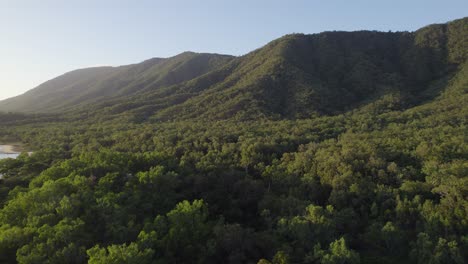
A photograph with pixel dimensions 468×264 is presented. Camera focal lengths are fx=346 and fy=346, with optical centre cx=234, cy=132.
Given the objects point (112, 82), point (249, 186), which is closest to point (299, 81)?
point (249, 186)

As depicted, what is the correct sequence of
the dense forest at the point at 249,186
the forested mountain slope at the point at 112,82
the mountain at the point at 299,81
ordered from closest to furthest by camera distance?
1. the dense forest at the point at 249,186
2. the mountain at the point at 299,81
3. the forested mountain slope at the point at 112,82

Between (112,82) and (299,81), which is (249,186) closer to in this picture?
(299,81)

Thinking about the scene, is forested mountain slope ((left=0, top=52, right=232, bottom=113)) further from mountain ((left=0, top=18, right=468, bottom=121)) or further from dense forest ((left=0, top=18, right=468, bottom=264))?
dense forest ((left=0, top=18, right=468, bottom=264))

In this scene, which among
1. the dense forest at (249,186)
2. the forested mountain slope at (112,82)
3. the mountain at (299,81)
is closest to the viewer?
the dense forest at (249,186)

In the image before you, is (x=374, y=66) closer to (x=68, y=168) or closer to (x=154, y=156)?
(x=154, y=156)

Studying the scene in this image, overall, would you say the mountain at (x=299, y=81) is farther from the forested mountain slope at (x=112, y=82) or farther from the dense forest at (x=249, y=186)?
the dense forest at (x=249, y=186)

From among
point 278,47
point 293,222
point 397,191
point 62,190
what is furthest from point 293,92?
point 62,190

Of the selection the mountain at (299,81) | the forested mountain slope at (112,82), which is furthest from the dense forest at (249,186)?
the forested mountain slope at (112,82)
